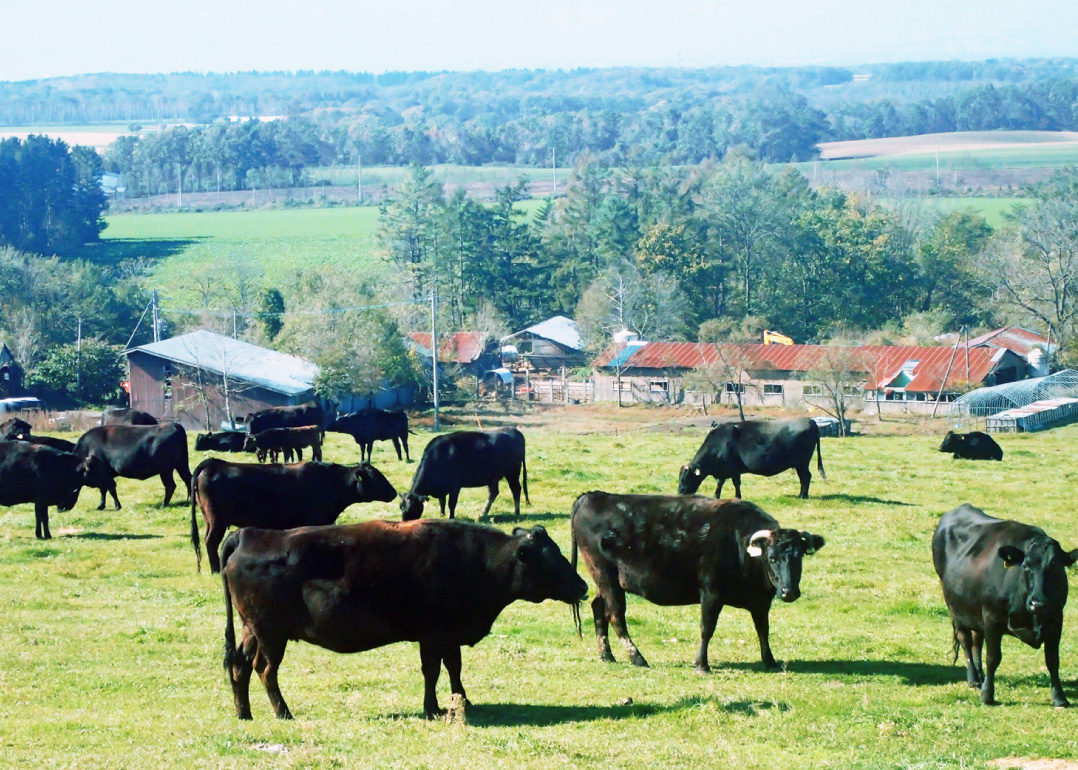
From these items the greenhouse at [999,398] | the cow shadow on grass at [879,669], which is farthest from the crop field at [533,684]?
the greenhouse at [999,398]

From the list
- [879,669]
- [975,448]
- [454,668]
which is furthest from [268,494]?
[975,448]

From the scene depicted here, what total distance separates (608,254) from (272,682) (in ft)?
311

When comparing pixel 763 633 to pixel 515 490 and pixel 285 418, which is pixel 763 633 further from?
pixel 285 418

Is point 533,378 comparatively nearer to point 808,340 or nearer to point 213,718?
point 808,340

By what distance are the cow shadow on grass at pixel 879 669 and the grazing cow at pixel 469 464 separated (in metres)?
10.5

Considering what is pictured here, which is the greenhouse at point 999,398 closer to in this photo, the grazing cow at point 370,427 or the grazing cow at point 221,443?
the grazing cow at point 370,427

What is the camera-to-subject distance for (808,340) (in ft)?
318

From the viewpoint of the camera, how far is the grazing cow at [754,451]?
27.4 m

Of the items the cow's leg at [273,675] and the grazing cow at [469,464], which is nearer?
the cow's leg at [273,675]

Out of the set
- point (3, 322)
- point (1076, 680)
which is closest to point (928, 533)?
point (1076, 680)

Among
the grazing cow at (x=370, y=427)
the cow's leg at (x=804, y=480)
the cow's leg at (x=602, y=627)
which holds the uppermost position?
the cow's leg at (x=602, y=627)

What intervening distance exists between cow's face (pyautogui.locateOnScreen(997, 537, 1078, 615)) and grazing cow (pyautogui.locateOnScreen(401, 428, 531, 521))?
1276cm

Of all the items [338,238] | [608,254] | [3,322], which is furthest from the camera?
[338,238]

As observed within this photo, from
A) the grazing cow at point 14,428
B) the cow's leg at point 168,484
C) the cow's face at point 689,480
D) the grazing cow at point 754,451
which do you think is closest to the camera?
the cow's face at point 689,480
